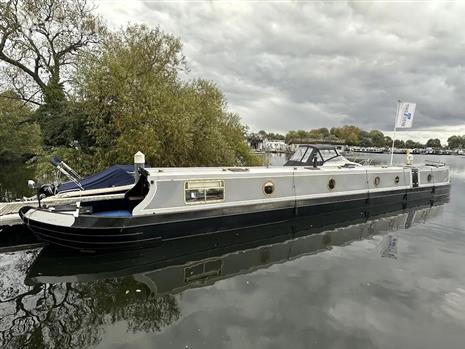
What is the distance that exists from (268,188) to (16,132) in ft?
95.8

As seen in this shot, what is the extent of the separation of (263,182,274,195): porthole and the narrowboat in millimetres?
41

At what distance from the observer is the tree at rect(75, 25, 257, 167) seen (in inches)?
590

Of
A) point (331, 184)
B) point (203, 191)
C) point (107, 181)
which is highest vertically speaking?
point (107, 181)

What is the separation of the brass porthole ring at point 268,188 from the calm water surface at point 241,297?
75.8 inches

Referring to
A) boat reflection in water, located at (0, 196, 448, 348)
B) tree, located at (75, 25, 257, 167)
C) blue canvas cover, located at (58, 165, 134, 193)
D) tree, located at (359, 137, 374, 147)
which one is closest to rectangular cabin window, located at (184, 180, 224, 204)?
boat reflection in water, located at (0, 196, 448, 348)

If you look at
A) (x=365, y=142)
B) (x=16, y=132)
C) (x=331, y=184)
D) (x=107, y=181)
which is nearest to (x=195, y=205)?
(x=107, y=181)

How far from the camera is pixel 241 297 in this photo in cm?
701

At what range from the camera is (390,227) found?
13398 mm

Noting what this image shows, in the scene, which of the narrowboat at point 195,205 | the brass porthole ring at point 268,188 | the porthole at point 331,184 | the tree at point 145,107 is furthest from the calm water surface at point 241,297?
the tree at point 145,107

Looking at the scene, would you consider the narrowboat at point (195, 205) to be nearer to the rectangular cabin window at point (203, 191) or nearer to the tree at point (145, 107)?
the rectangular cabin window at point (203, 191)

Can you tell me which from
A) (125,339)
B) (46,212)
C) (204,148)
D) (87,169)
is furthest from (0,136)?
(125,339)

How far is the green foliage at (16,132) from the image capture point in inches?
1104

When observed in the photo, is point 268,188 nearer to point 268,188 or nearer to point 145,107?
point 268,188

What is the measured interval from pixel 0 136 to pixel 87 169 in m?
19.9
